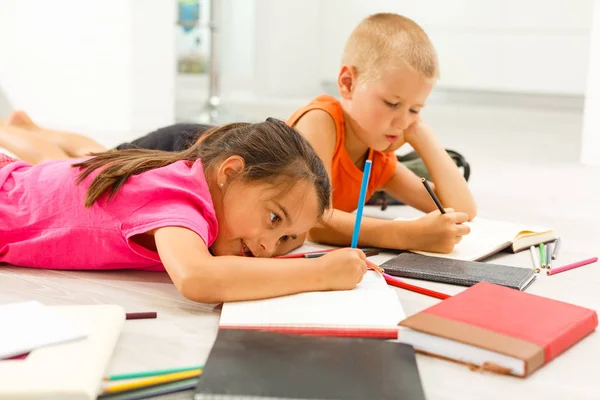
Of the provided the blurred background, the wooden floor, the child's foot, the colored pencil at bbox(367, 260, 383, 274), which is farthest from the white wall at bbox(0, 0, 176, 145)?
the colored pencil at bbox(367, 260, 383, 274)

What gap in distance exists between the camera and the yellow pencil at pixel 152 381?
86cm

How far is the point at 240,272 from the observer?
43.4 inches

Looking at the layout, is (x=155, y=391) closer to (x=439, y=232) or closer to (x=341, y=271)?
(x=341, y=271)

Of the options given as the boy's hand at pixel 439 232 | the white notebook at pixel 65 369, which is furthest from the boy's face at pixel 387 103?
the white notebook at pixel 65 369

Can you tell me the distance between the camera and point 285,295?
1132 mm

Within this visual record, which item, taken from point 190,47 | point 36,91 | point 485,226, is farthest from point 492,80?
point 485,226

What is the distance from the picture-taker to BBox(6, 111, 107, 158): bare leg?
203 cm

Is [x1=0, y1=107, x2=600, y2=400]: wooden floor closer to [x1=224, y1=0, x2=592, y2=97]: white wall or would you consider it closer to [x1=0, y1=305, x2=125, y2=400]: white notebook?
[x1=0, y1=305, x2=125, y2=400]: white notebook

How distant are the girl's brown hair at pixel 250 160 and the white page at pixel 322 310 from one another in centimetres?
19

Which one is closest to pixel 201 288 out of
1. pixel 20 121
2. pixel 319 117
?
pixel 319 117

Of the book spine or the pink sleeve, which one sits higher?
the pink sleeve

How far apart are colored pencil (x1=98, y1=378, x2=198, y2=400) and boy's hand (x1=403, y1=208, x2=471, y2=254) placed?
687 mm

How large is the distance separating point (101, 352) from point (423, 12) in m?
4.45

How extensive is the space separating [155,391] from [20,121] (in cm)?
137
